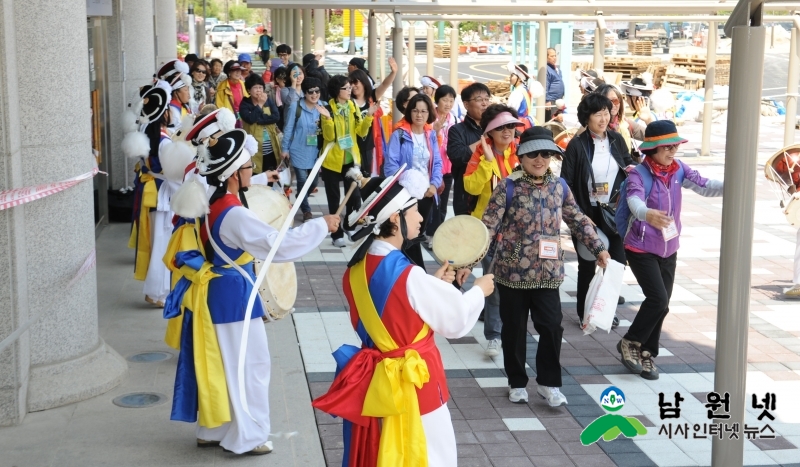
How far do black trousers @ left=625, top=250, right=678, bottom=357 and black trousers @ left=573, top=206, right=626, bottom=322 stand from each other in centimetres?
78

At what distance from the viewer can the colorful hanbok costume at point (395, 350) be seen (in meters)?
4.04

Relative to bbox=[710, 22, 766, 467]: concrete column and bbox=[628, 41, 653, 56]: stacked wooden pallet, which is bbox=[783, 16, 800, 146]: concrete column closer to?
bbox=[710, 22, 766, 467]: concrete column

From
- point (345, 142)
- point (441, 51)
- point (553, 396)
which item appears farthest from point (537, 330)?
point (441, 51)

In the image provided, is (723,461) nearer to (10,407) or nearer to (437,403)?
(437,403)

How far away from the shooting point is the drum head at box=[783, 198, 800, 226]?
28.5ft

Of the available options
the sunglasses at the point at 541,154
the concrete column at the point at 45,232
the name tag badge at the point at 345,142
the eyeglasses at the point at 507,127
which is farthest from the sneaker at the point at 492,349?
the name tag badge at the point at 345,142

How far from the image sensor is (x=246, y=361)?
208 inches

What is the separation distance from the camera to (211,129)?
573cm

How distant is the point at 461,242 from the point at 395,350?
886 mm

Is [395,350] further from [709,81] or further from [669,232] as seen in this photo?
[709,81]

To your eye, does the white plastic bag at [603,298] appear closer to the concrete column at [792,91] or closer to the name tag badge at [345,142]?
the name tag badge at [345,142]

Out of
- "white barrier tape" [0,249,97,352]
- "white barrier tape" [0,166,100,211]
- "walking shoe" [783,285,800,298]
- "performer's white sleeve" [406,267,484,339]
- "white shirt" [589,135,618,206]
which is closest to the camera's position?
"performer's white sleeve" [406,267,484,339]

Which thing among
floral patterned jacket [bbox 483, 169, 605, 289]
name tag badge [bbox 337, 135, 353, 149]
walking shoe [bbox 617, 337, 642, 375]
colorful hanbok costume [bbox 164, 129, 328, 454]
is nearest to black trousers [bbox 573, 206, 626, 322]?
walking shoe [bbox 617, 337, 642, 375]

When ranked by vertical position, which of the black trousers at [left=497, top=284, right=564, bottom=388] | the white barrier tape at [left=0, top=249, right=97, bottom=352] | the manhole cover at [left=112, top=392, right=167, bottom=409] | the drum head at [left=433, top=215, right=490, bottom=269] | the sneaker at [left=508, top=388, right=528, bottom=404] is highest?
the drum head at [left=433, top=215, right=490, bottom=269]
